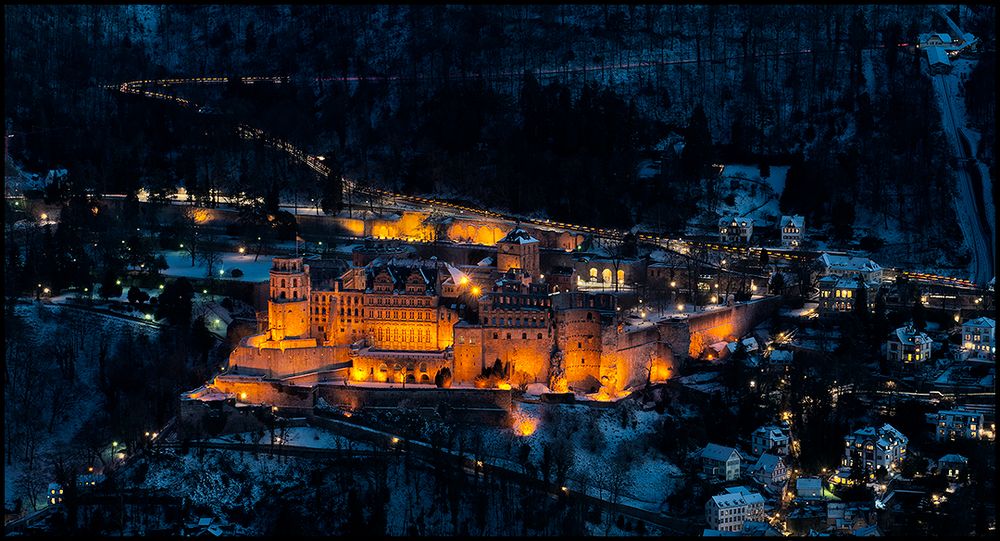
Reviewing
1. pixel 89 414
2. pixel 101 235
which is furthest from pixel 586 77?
pixel 89 414

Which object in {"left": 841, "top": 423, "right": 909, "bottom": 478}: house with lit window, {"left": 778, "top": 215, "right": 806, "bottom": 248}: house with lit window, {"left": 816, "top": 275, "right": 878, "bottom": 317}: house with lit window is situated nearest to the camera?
{"left": 841, "top": 423, "right": 909, "bottom": 478}: house with lit window

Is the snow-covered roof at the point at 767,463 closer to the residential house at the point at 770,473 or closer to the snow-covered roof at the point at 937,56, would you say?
the residential house at the point at 770,473

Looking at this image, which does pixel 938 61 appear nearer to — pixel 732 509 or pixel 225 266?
pixel 225 266

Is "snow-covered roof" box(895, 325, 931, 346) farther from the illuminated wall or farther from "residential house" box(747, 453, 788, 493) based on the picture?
the illuminated wall

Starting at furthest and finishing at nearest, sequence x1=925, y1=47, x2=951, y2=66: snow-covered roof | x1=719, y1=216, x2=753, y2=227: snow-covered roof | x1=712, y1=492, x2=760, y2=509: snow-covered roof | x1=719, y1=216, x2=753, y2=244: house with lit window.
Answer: x1=925, y1=47, x2=951, y2=66: snow-covered roof, x1=719, y1=216, x2=753, y2=227: snow-covered roof, x1=719, y1=216, x2=753, y2=244: house with lit window, x1=712, y1=492, x2=760, y2=509: snow-covered roof

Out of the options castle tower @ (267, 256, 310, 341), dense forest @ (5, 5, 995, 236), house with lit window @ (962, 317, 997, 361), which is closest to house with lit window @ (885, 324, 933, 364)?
house with lit window @ (962, 317, 997, 361)

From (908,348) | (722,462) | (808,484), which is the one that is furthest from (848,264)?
(808,484)
